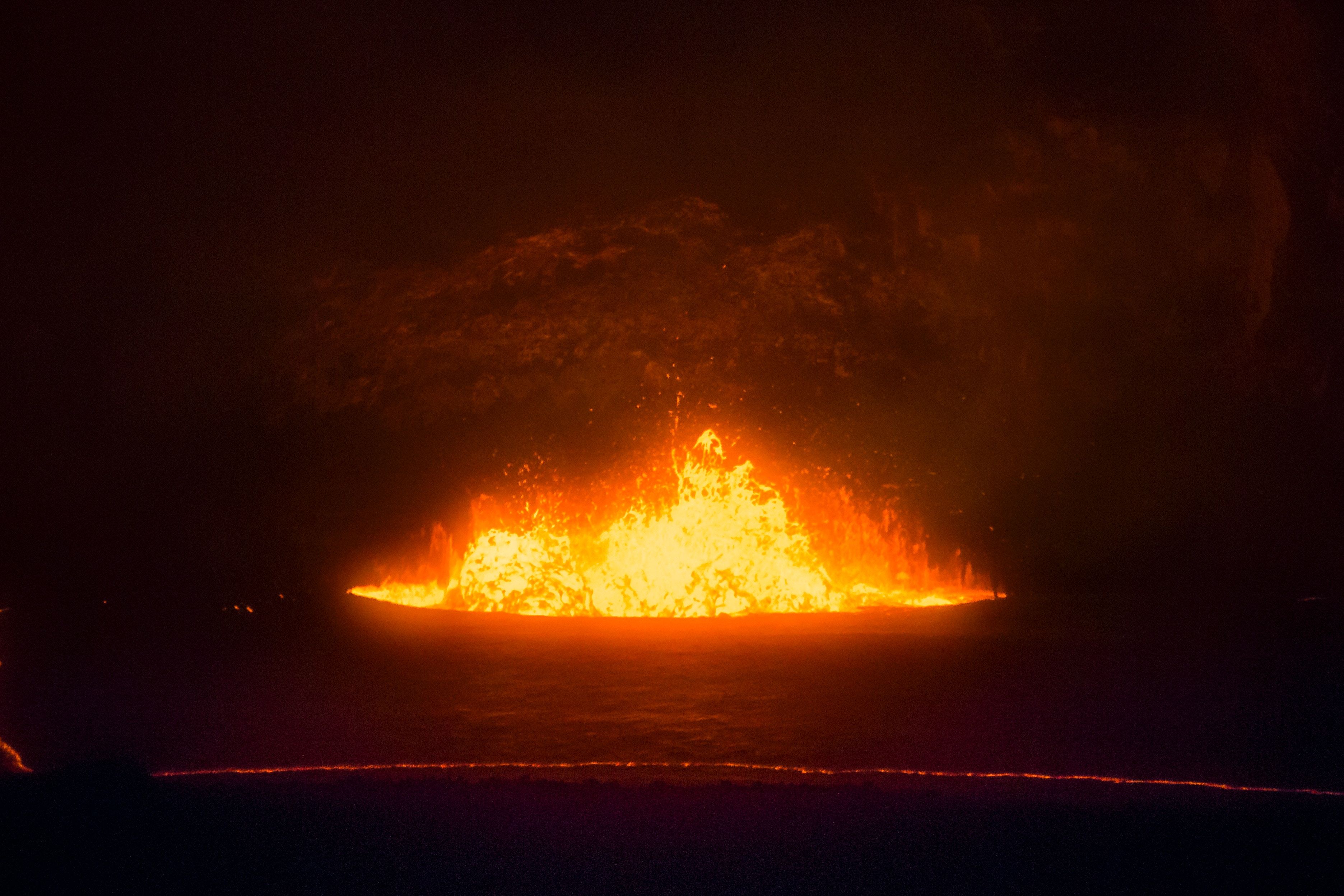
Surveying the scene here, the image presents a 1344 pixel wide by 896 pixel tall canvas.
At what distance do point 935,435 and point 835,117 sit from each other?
362 cm

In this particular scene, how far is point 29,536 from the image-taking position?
434 inches

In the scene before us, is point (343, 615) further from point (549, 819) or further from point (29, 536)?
point (549, 819)

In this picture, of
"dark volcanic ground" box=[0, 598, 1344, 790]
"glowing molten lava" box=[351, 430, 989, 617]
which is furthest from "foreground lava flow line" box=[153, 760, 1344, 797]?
"glowing molten lava" box=[351, 430, 989, 617]

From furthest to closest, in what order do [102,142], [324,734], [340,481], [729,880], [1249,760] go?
1. [340,481]
2. [102,142]
3. [324,734]
4. [1249,760]
5. [729,880]

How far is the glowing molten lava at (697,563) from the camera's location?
32.6ft

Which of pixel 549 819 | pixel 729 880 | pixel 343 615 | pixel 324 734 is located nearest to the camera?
pixel 729 880

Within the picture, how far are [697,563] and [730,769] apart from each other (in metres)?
5.59

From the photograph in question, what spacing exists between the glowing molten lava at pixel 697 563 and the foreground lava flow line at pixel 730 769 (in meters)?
4.80

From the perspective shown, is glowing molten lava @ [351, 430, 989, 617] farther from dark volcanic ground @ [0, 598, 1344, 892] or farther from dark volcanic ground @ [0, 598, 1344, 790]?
dark volcanic ground @ [0, 598, 1344, 892]

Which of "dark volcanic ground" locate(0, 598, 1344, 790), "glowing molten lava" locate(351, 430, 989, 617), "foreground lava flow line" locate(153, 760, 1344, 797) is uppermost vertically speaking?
Result: "glowing molten lava" locate(351, 430, 989, 617)

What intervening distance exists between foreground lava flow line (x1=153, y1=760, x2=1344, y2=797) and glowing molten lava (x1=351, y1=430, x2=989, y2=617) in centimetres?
480

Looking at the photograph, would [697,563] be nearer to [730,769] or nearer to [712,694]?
[712,694]

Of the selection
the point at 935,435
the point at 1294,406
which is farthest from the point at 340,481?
the point at 1294,406

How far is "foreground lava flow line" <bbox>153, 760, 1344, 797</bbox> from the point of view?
450 cm
